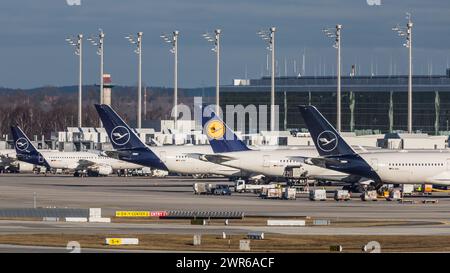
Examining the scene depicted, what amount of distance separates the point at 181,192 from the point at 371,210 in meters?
31.4

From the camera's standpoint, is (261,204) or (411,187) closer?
(261,204)

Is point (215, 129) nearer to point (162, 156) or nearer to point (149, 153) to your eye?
point (149, 153)

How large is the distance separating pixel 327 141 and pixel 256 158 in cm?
1008

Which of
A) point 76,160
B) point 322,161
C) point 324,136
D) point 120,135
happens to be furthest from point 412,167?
point 76,160

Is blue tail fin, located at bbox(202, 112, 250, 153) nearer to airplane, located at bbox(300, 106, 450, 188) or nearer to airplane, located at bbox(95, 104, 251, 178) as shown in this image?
airplane, located at bbox(95, 104, 251, 178)

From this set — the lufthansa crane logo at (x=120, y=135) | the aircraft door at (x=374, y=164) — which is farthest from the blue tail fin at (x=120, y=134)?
the aircraft door at (x=374, y=164)

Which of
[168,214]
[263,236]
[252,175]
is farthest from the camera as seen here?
[252,175]

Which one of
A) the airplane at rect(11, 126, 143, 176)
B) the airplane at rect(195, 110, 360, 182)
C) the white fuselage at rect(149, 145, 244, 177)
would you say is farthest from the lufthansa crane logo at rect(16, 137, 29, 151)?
the airplane at rect(195, 110, 360, 182)

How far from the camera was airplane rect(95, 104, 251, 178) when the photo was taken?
4852 inches

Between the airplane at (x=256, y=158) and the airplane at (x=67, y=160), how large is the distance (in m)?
47.4

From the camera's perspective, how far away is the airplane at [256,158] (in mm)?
113562
